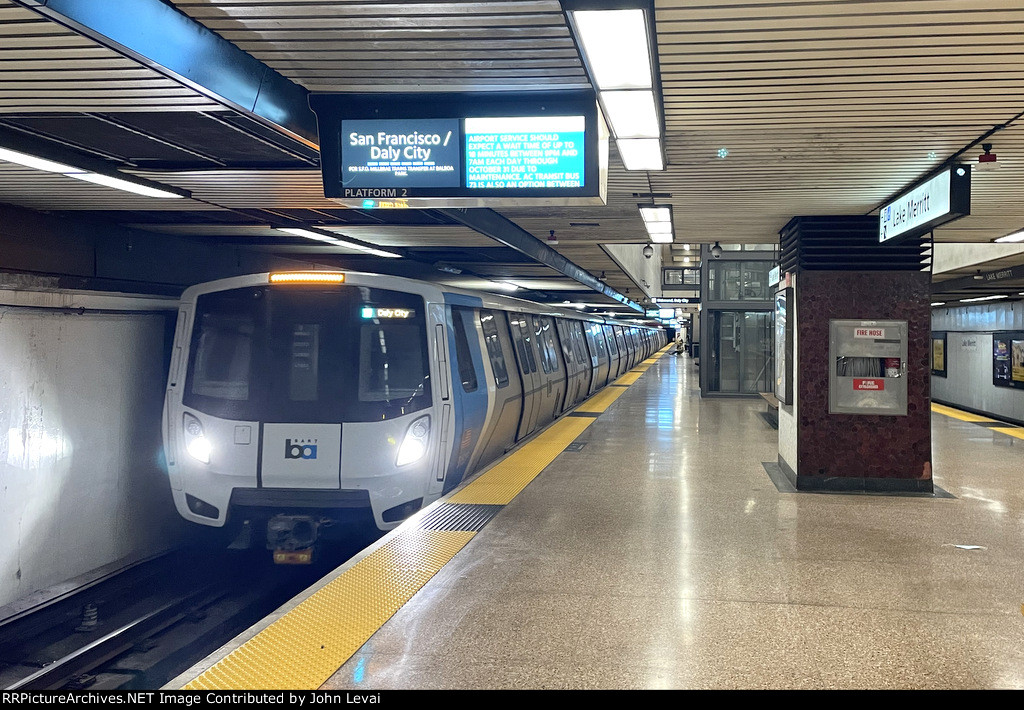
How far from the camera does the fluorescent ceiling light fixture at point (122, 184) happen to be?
5.46 m

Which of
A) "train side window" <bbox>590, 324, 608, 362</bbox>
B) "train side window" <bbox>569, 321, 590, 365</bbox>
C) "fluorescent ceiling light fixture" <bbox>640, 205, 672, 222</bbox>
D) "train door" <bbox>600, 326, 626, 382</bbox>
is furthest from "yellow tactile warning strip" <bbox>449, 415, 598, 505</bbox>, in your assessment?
"train door" <bbox>600, 326, 626, 382</bbox>

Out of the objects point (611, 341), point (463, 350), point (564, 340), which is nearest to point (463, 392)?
point (463, 350)

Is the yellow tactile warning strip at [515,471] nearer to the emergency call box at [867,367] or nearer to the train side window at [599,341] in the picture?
the emergency call box at [867,367]

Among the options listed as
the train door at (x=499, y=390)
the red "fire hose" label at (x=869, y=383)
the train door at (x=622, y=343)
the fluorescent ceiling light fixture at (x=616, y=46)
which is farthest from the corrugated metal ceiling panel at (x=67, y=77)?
the train door at (x=622, y=343)

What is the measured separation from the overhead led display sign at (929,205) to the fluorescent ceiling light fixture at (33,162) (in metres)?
5.83

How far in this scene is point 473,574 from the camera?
448cm

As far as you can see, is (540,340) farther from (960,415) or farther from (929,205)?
(960,415)

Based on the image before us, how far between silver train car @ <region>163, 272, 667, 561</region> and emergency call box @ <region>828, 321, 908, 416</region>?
11.1 feet

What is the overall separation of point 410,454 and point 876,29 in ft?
13.8

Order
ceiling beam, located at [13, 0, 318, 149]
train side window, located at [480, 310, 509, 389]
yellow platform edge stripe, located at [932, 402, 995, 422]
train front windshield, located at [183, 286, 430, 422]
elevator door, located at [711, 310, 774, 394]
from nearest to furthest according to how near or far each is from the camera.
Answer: ceiling beam, located at [13, 0, 318, 149], train front windshield, located at [183, 286, 430, 422], train side window, located at [480, 310, 509, 389], yellow platform edge stripe, located at [932, 402, 995, 422], elevator door, located at [711, 310, 774, 394]

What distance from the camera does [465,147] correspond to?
14.2 feet

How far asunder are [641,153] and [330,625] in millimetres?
3362

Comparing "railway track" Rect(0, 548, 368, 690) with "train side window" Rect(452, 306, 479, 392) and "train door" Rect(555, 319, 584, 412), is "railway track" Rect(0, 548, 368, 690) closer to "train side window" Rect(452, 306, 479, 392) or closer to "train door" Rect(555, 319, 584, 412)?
"train side window" Rect(452, 306, 479, 392)

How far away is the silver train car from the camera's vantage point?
227 inches
